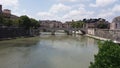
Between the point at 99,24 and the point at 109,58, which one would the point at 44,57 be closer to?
the point at 109,58

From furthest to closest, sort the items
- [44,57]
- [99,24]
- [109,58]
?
[99,24], [44,57], [109,58]

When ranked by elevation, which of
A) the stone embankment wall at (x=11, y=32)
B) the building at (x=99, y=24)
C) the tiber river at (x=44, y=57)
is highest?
the building at (x=99, y=24)

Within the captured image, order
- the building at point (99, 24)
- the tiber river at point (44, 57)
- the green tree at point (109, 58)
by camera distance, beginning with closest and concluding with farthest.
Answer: the green tree at point (109, 58)
the tiber river at point (44, 57)
the building at point (99, 24)

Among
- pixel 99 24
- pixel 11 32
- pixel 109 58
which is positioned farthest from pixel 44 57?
pixel 99 24

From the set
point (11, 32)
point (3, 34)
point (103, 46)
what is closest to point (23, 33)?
point (11, 32)

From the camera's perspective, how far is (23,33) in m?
48.9

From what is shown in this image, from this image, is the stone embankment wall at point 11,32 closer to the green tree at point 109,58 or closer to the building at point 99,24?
the building at point 99,24

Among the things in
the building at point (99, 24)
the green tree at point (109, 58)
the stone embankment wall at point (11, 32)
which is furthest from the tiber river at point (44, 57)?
the building at point (99, 24)

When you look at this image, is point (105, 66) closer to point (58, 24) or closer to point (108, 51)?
point (108, 51)

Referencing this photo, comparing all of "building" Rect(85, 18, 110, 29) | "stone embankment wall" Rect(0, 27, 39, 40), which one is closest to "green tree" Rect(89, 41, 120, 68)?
"stone embankment wall" Rect(0, 27, 39, 40)

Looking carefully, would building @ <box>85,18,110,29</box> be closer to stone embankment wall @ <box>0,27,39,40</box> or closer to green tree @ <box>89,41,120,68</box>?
stone embankment wall @ <box>0,27,39,40</box>

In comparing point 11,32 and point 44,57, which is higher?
point 11,32

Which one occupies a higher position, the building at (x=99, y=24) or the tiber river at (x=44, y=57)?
the building at (x=99, y=24)

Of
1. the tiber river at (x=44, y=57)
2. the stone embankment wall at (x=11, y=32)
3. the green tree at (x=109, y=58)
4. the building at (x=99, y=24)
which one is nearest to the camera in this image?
the green tree at (x=109, y=58)
